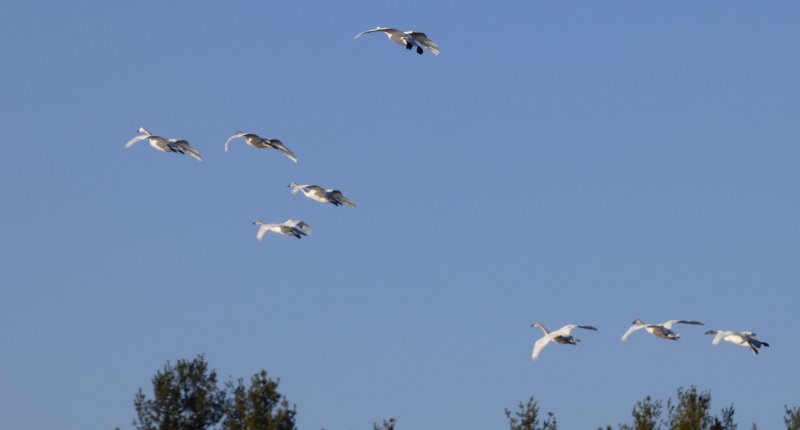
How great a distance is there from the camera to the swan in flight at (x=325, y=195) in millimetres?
68562

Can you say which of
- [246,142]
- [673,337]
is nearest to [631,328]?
[673,337]

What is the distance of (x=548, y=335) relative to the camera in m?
66.6

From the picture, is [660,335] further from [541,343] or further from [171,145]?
[171,145]

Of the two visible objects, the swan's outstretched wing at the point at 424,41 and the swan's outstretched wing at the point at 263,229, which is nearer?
the swan's outstretched wing at the point at 424,41

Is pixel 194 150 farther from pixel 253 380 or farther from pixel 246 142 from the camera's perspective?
pixel 253 380

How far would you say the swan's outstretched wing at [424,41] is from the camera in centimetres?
6354

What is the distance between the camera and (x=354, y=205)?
220 ft

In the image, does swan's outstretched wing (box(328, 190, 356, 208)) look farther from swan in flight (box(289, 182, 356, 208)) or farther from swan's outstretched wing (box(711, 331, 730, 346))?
swan's outstretched wing (box(711, 331, 730, 346))

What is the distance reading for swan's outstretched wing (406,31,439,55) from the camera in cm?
6354

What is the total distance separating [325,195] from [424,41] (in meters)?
8.25

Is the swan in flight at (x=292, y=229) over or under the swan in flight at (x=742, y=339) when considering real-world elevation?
over

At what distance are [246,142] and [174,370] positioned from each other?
13048 millimetres

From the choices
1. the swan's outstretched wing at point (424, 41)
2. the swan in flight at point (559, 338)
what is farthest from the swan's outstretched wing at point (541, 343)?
the swan's outstretched wing at point (424, 41)

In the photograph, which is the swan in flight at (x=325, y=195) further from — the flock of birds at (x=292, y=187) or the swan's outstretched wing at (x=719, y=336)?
the swan's outstretched wing at (x=719, y=336)
